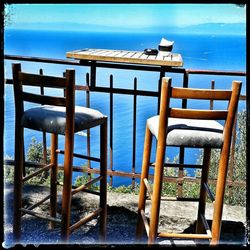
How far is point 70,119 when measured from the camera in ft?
5.88

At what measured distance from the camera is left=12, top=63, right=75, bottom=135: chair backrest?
1.75 meters

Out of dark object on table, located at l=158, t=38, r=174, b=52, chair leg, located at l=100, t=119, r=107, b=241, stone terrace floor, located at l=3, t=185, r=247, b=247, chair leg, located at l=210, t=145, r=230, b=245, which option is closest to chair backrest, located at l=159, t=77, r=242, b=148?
chair leg, located at l=210, t=145, r=230, b=245

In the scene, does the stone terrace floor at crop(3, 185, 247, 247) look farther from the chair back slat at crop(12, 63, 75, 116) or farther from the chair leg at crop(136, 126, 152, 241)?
the chair back slat at crop(12, 63, 75, 116)

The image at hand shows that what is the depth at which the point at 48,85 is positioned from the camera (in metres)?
1.78

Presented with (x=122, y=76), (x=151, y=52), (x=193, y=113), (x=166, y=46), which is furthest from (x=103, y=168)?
(x=122, y=76)

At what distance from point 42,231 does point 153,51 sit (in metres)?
1.55

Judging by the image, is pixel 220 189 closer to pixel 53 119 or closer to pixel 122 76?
pixel 53 119

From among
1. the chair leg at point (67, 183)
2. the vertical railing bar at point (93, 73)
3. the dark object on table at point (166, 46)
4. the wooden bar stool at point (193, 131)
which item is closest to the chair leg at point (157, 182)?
the wooden bar stool at point (193, 131)

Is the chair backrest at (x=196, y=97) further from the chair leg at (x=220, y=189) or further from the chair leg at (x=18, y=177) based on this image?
the chair leg at (x=18, y=177)

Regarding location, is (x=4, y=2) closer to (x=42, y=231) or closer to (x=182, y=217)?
(x=42, y=231)

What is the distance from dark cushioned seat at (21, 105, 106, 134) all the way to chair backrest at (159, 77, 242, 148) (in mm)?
441

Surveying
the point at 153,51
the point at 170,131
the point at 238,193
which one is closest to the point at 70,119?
the point at 170,131

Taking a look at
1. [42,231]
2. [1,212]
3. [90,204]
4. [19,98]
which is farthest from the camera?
[90,204]

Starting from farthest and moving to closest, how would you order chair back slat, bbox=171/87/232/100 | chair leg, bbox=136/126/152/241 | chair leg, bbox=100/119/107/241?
chair leg, bbox=100/119/107/241, chair leg, bbox=136/126/152/241, chair back slat, bbox=171/87/232/100
